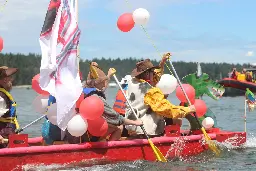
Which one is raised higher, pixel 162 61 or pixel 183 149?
pixel 162 61

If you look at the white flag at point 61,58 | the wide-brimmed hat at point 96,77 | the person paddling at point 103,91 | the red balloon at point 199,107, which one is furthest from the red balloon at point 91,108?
the red balloon at point 199,107

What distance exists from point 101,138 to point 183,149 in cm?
180

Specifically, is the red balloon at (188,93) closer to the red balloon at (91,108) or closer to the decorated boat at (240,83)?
the red balloon at (91,108)

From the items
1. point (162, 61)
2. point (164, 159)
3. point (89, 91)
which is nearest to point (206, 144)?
point (164, 159)

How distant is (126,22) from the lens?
10086 millimetres

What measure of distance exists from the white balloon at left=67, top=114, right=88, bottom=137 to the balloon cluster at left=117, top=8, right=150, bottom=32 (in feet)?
8.95

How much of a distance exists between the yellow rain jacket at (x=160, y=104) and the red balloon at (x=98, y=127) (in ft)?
3.80

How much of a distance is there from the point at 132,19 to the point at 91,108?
2.87 metres

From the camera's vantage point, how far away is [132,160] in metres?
9.06

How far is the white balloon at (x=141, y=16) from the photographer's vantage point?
984 centimetres

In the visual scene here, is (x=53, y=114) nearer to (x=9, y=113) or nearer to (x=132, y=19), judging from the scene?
(x=9, y=113)

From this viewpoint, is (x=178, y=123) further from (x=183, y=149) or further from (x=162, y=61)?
(x=162, y=61)

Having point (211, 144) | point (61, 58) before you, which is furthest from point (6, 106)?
point (211, 144)

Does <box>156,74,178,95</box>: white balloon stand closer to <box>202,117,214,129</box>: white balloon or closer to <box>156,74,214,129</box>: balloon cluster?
<box>156,74,214,129</box>: balloon cluster
